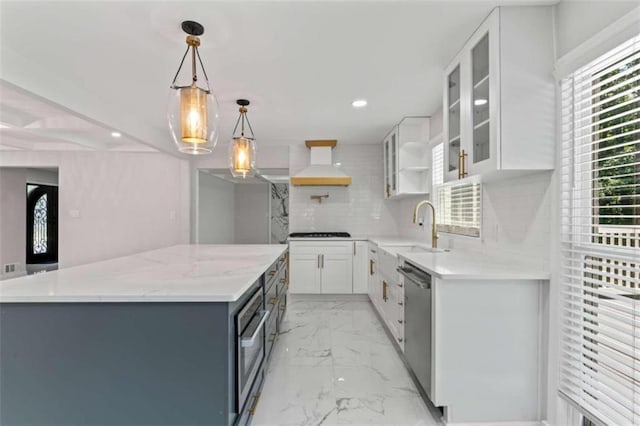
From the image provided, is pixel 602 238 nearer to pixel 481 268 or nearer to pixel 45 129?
pixel 481 268

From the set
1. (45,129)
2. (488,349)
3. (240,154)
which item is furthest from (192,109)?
(45,129)

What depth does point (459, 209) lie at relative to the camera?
114 inches

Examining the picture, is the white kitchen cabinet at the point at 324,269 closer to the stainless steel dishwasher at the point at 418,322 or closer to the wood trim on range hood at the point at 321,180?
the wood trim on range hood at the point at 321,180

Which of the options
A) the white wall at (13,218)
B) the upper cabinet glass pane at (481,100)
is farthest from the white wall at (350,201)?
the white wall at (13,218)

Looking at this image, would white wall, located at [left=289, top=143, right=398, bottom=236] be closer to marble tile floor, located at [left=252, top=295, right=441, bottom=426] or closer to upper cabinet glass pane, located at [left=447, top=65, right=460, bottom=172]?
marble tile floor, located at [left=252, top=295, right=441, bottom=426]

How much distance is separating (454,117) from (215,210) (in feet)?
18.8

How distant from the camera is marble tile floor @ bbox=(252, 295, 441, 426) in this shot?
1.85 meters

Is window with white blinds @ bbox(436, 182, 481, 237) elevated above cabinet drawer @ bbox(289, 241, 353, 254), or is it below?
above

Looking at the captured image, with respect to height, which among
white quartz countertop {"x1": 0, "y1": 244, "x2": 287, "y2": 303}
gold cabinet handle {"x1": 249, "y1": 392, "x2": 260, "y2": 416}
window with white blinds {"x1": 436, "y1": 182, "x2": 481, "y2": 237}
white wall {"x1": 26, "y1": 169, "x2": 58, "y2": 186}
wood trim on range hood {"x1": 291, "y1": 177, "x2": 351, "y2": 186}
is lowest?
gold cabinet handle {"x1": 249, "y1": 392, "x2": 260, "y2": 416}

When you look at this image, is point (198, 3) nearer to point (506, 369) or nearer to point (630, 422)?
point (506, 369)

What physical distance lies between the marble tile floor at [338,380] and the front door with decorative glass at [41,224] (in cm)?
745

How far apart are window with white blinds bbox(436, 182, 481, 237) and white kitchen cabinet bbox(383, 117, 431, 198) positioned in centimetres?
36

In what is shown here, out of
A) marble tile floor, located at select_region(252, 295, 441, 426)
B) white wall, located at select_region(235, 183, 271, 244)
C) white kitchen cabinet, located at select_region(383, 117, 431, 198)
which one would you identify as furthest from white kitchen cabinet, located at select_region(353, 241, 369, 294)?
white wall, located at select_region(235, 183, 271, 244)

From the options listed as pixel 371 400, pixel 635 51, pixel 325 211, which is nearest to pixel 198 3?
pixel 635 51
